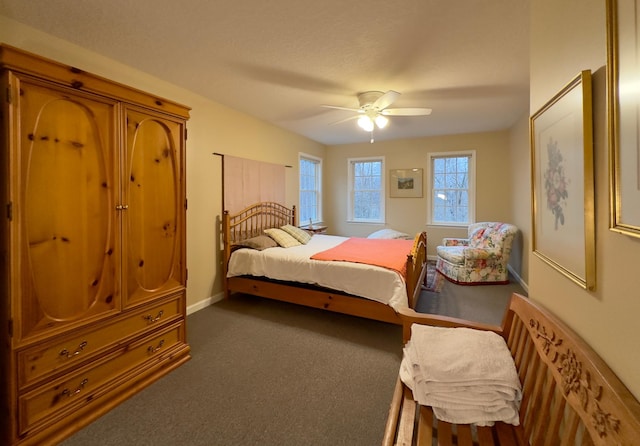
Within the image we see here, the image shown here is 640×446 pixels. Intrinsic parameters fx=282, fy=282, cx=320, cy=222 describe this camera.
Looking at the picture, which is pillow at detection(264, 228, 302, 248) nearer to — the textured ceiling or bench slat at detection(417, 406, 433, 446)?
the textured ceiling

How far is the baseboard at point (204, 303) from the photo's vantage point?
322 cm

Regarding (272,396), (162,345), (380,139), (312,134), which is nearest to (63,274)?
(162,345)

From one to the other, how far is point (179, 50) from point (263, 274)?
2295mm

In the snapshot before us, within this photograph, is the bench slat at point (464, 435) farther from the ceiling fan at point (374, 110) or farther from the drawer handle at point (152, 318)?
the ceiling fan at point (374, 110)

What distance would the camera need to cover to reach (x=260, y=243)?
11.7 feet

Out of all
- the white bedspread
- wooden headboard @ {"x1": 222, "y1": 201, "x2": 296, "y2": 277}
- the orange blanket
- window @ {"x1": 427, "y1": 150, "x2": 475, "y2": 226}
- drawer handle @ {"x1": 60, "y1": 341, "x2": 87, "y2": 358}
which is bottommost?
drawer handle @ {"x1": 60, "y1": 341, "x2": 87, "y2": 358}

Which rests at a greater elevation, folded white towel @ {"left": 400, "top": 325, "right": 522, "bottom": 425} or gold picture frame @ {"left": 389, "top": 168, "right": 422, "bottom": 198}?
gold picture frame @ {"left": 389, "top": 168, "right": 422, "bottom": 198}

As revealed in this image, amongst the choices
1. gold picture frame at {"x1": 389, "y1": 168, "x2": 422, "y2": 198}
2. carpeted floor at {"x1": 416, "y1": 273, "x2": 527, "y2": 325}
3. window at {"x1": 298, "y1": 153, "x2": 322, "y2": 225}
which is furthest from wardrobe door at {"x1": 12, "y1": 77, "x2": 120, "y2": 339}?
gold picture frame at {"x1": 389, "y1": 168, "x2": 422, "y2": 198}

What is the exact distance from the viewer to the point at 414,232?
5.76 m

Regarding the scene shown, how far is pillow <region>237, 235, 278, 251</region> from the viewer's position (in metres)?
3.53

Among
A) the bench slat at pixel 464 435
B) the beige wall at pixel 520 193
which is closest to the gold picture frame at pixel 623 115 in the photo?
the bench slat at pixel 464 435

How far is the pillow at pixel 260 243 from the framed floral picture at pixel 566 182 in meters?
2.83

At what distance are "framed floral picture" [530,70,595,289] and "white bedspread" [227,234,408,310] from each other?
4.62 ft

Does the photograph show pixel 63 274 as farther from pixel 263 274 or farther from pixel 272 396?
pixel 263 274
